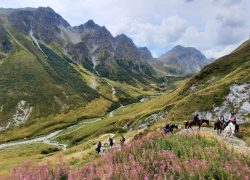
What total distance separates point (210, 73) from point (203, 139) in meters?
125

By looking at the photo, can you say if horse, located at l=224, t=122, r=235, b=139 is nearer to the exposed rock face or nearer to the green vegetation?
the green vegetation

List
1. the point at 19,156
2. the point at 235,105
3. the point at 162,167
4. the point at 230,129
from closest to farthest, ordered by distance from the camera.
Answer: the point at 162,167, the point at 230,129, the point at 235,105, the point at 19,156

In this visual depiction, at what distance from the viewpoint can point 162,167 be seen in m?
10.7

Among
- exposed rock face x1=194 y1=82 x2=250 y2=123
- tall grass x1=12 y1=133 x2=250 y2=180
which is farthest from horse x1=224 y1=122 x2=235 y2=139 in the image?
exposed rock face x1=194 y1=82 x2=250 y2=123

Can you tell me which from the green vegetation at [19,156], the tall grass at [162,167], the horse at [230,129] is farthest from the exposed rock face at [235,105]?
the tall grass at [162,167]

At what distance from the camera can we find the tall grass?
10.1 metres

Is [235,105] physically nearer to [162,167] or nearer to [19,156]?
[19,156]

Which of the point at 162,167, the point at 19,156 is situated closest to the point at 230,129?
the point at 162,167

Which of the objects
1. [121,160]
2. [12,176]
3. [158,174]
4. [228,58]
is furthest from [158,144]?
[228,58]

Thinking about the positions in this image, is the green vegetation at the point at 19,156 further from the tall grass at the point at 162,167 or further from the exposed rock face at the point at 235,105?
the tall grass at the point at 162,167

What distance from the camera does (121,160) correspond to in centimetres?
1277

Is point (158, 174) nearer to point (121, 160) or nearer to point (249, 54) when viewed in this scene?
point (121, 160)

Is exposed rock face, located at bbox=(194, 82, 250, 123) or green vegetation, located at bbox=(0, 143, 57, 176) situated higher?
exposed rock face, located at bbox=(194, 82, 250, 123)

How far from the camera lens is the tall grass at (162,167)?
33.1ft
